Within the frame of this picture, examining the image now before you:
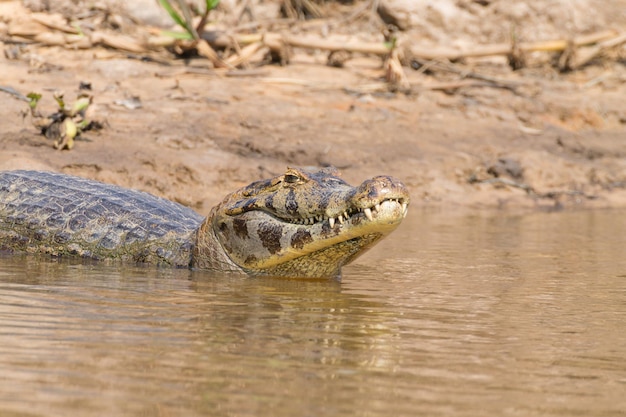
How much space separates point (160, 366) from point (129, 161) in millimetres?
6179

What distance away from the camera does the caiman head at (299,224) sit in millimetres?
5016

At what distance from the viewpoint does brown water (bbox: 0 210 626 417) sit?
2.89m

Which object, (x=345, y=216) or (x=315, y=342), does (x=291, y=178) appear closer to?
(x=345, y=216)

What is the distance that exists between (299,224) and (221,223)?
22.9 inches

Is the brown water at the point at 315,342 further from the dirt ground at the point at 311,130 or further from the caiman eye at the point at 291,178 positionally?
the dirt ground at the point at 311,130

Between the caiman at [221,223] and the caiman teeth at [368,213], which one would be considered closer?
the caiman teeth at [368,213]

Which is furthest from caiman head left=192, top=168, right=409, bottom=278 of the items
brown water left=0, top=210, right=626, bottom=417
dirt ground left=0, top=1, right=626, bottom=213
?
dirt ground left=0, top=1, right=626, bottom=213

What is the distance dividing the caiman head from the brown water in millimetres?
150

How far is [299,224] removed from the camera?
214 inches

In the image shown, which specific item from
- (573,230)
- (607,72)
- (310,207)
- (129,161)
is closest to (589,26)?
(607,72)

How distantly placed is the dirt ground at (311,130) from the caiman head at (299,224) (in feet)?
10.4

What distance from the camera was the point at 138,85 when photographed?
10.9m

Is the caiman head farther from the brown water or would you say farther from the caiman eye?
the brown water

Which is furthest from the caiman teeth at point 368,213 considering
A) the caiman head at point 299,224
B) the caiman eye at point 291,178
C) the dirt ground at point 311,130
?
the dirt ground at point 311,130
